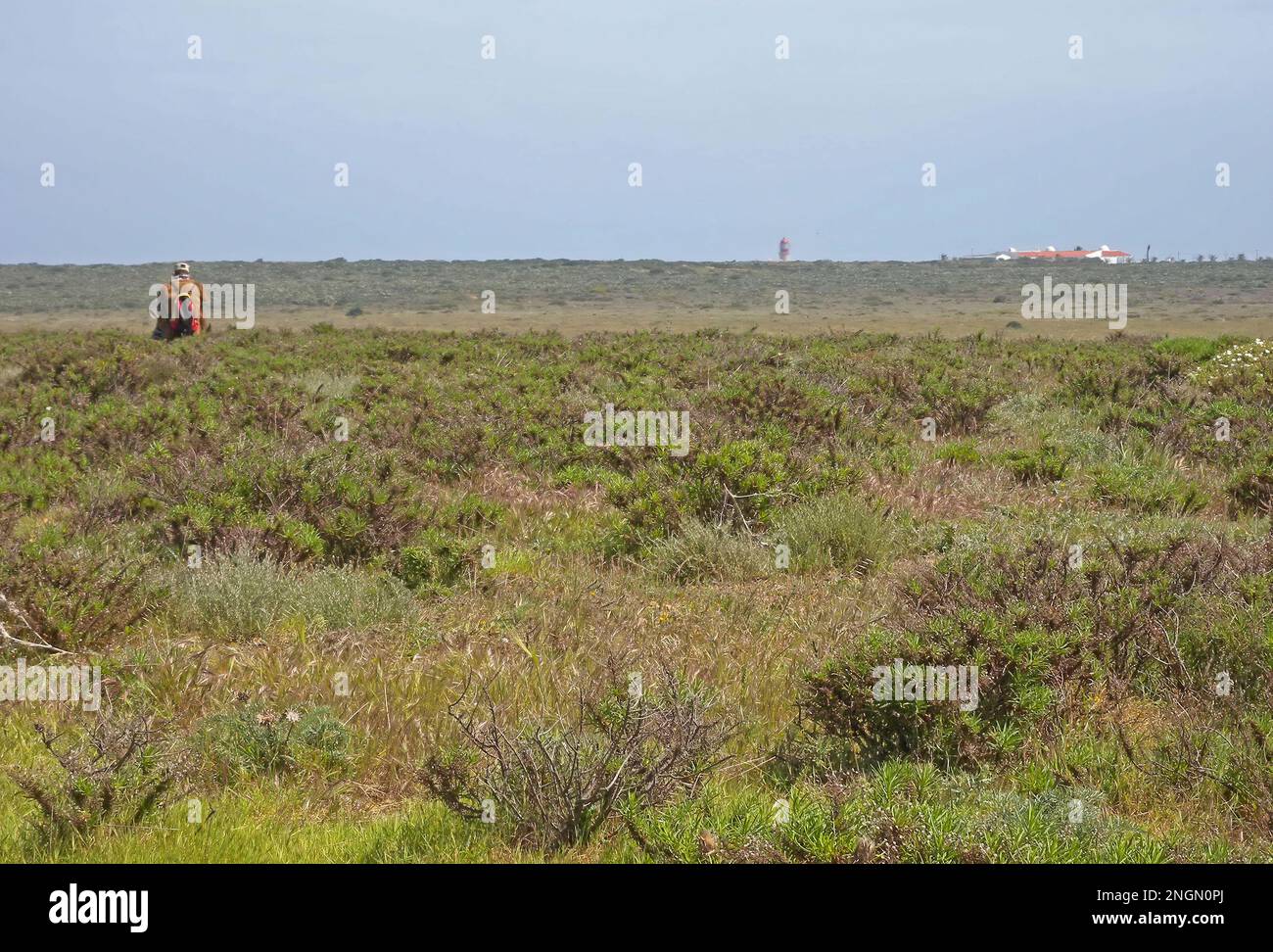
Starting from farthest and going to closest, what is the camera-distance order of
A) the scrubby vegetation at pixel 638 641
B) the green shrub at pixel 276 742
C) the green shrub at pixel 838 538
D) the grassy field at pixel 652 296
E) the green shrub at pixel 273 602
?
the grassy field at pixel 652 296, the green shrub at pixel 838 538, the green shrub at pixel 273 602, the green shrub at pixel 276 742, the scrubby vegetation at pixel 638 641

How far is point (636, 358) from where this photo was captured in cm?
1661

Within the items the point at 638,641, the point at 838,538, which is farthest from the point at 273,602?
the point at 838,538

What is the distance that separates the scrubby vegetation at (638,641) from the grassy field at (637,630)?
20mm

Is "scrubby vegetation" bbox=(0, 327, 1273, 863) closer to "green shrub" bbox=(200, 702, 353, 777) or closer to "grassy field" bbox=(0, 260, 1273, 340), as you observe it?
"green shrub" bbox=(200, 702, 353, 777)

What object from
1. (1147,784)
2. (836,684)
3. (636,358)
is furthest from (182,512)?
(636,358)

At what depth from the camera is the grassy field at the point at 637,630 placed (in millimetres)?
3387

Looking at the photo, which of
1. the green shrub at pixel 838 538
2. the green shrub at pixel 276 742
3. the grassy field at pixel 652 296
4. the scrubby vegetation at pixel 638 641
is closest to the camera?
the scrubby vegetation at pixel 638 641

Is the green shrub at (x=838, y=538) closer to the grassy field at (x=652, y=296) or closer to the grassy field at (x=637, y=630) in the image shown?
the grassy field at (x=637, y=630)

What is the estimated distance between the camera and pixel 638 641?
522 cm

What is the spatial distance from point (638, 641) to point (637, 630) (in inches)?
7.7

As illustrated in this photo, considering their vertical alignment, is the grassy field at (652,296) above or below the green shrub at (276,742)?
above

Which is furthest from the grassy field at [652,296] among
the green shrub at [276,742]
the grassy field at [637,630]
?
the green shrub at [276,742]

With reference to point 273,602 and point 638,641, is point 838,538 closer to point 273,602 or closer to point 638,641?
point 638,641

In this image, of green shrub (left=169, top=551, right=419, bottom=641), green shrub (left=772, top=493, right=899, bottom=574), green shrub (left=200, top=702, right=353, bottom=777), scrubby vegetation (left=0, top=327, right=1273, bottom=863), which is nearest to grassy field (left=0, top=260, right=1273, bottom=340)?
scrubby vegetation (left=0, top=327, right=1273, bottom=863)
